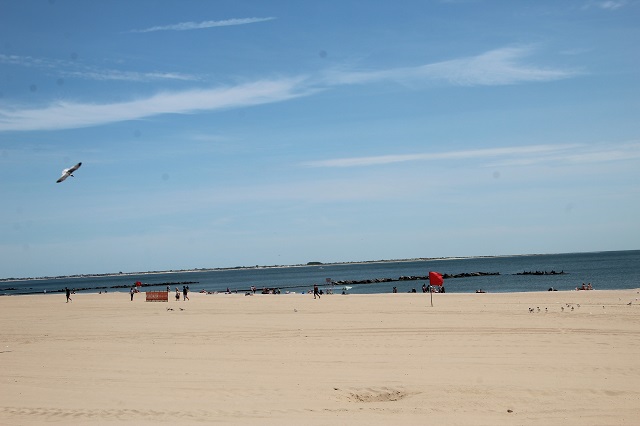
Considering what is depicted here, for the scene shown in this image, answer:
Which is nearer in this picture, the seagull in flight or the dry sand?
the dry sand

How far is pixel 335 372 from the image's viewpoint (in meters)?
14.6

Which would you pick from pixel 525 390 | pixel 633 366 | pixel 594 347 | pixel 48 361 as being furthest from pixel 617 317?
pixel 48 361

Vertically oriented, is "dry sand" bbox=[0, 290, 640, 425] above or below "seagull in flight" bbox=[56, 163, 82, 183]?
below

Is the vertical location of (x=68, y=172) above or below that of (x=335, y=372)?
above

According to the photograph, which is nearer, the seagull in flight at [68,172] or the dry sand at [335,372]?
the dry sand at [335,372]

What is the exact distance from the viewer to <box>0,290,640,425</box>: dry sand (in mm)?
11008

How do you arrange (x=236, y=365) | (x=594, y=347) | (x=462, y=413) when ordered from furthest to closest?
1. (x=594, y=347)
2. (x=236, y=365)
3. (x=462, y=413)

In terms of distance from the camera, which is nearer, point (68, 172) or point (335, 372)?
point (335, 372)

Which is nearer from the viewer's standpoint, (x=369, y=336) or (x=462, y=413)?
(x=462, y=413)

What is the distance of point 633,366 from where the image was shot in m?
14.3

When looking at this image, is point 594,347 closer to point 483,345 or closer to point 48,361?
point 483,345

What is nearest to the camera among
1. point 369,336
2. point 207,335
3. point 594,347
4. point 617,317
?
point 594,347

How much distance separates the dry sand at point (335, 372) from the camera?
11.0m

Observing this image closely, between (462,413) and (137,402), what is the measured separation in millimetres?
6622
